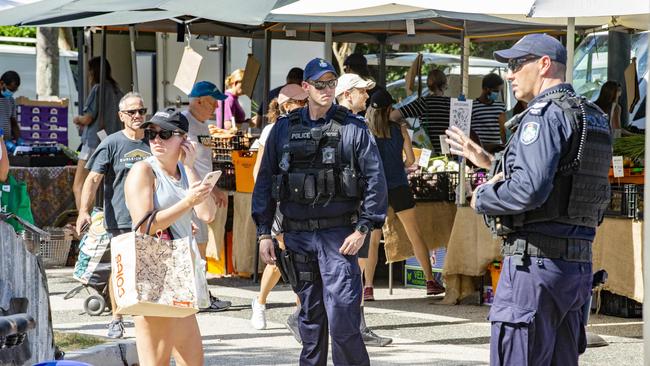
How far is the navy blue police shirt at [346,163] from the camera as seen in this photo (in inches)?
263

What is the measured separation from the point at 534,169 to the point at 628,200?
176 inches

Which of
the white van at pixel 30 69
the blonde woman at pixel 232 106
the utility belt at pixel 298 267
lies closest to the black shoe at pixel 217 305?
the blonde woman at pixel 232 106

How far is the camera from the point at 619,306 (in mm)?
10406

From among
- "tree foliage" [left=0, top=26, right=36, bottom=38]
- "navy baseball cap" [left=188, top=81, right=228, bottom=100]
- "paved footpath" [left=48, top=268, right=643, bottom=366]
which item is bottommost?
"paved footpath" [left=48, top=268, right=643, bottom=366]

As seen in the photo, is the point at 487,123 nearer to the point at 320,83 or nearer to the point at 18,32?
the point at 320,83

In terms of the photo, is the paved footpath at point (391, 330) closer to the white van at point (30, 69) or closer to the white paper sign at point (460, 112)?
the white paper sign at point (460, 112)

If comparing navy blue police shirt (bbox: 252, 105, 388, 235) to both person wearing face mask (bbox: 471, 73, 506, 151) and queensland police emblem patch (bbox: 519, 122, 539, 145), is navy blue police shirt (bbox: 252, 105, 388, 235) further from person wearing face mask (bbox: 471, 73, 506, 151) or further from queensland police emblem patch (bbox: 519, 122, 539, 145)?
person wearing face mask (bbox: 471, 73, 506, 151)

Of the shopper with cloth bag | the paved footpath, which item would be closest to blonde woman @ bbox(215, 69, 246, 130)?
the paved footpath

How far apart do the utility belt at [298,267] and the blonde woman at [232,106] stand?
7.95 meters

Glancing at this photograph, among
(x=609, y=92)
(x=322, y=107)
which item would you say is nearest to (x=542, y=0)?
Result: (x=322, y=107)

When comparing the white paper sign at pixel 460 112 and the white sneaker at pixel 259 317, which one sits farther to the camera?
the white paper sign at pixel 460 112

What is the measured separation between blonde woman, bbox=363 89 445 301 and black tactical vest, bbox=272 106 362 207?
357 cm

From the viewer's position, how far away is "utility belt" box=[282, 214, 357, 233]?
6633 mm

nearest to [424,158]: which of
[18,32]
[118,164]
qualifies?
[118,164]
